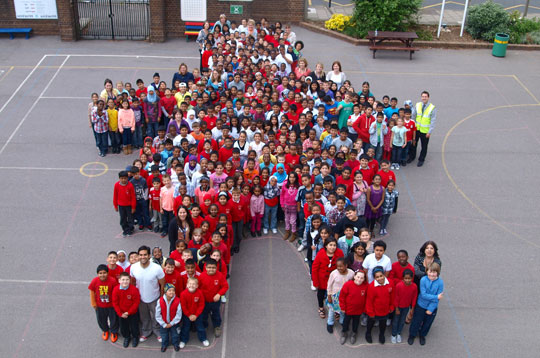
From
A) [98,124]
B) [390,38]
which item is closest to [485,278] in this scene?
[98,124]

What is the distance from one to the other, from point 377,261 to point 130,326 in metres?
4.17

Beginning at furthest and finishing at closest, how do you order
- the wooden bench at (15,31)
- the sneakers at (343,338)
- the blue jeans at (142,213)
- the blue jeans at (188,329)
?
the wooden bench at (15,31) → the blue jeans at (142,213) → the sneakers at (343,338) → the blue jeans at (188,329)

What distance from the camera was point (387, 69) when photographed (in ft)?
68.6

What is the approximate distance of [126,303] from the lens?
8.63m

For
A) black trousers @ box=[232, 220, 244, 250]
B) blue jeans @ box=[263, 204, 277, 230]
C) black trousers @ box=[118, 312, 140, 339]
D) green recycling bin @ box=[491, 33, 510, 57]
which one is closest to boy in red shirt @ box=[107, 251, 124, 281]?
black trousers @ box=[118, 312, 140, 339]

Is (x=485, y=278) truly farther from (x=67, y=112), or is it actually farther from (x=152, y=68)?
(x=152, y=68)

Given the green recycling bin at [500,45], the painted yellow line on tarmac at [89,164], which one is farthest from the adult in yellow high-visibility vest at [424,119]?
the green recycling bin at [500,45]

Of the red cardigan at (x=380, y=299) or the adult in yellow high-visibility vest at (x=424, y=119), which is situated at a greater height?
the adult in yellow high-visibility vest at (x=424, y=119)

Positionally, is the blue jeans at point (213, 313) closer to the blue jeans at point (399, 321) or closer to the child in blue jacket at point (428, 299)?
the blue jeans at point (399, 321)

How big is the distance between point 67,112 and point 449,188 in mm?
→ 11412

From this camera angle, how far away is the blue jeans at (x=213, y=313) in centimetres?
899

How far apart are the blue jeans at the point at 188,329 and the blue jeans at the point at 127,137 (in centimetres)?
698

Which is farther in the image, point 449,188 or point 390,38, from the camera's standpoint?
point 390,38

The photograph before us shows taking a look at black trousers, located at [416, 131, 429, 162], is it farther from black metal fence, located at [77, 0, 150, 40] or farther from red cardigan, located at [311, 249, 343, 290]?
black metal fence, located at [77, 0, 150, 40]
